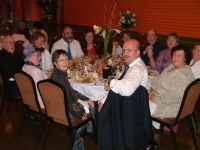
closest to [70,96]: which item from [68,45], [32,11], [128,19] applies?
[68,45]

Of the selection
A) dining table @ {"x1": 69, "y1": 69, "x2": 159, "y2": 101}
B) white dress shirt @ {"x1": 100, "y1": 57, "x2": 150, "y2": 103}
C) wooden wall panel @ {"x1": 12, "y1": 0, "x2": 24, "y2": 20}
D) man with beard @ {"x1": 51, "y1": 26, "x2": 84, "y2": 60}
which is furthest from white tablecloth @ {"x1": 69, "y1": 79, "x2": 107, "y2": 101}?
wooden wall panel @ {"x1": 12, "y1": 0, "x2": 24, "y2": 20}

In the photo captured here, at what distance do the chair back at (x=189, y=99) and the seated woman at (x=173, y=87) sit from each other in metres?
0.10

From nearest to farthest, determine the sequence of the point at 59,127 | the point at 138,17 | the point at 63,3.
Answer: the point at 59,127
the point at 138,17
the point at 63,3

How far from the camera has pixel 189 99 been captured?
7.65 ft

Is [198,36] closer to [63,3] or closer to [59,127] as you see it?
[59,127]

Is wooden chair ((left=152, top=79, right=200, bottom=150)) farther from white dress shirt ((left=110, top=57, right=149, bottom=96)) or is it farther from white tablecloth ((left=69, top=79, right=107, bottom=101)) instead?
white tablecloth ((left=69, top=79, right=107, bottom=101))

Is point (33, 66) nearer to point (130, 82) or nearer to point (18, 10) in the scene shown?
point (130, 82)

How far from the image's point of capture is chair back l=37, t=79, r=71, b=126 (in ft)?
6.95

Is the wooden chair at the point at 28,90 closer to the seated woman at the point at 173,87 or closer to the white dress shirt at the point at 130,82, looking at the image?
the white dress shirt at the point at 130,82

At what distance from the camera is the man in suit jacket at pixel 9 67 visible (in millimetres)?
3189

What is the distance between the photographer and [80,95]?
2.57m

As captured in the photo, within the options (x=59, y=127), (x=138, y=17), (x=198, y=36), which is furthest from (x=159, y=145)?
(x=138, y=17)

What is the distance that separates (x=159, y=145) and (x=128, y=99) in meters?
1.22

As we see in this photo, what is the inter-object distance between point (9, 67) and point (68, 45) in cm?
150
